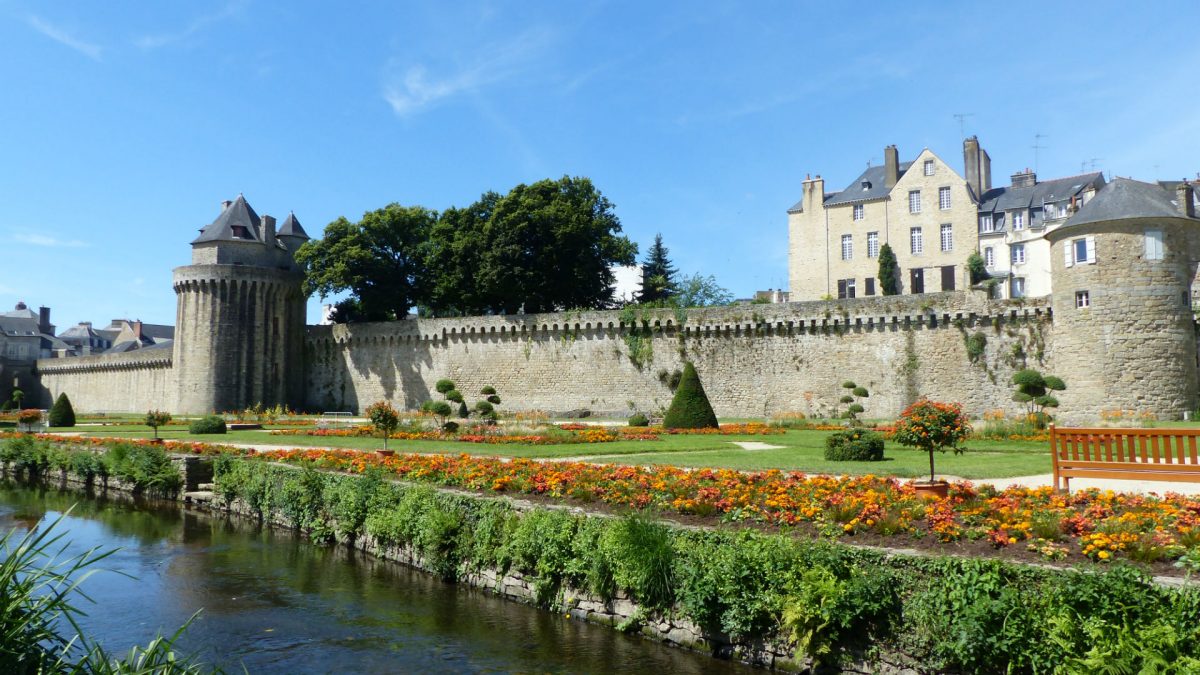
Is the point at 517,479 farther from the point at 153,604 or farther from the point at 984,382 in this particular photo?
the point at 984,382

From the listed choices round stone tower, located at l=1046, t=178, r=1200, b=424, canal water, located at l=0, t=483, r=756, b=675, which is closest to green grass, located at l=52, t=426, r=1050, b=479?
canal water, located at l=0, t=483, r=756, b=675

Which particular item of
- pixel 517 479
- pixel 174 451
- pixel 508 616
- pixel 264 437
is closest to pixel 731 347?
pixel 264 437

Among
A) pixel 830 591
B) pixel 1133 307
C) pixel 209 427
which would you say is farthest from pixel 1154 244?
pixel 209 427

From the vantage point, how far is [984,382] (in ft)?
102

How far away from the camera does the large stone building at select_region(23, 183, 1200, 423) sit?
86.4 feet

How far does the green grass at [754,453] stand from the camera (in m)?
13.5

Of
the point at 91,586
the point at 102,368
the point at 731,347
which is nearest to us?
the point at 91,586

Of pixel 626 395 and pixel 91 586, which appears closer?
pixel 91 586

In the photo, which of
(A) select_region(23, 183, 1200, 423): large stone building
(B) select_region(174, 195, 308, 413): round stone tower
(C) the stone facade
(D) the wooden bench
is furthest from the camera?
(C) the stone facade

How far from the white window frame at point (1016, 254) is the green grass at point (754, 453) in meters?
25.9

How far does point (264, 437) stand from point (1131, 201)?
1129 inches

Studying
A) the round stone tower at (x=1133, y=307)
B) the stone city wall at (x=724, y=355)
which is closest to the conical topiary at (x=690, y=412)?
the stone city wall at (x=724, y=355)

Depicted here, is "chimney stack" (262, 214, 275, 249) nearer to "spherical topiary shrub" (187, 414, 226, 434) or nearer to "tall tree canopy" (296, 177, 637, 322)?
"tall tree canopy" (296, 177, 637, 322)

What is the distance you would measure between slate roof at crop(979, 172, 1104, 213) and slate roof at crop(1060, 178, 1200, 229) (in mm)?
16568
